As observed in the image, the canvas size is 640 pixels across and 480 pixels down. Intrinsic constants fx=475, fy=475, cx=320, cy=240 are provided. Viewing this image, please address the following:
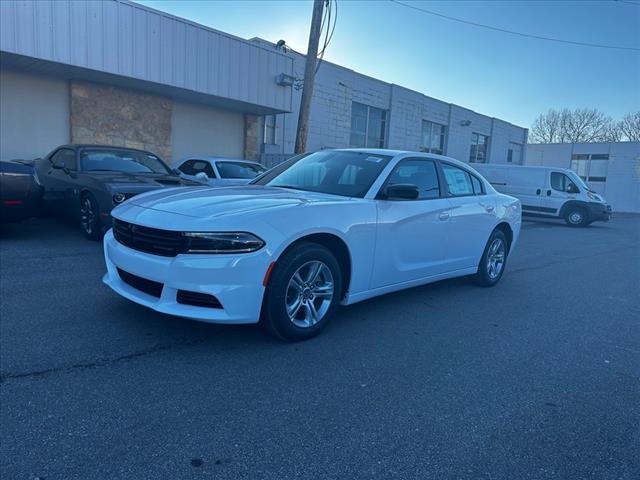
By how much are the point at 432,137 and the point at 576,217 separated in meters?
9.42

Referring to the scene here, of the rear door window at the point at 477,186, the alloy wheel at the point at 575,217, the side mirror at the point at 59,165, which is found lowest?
the alloy wheel at the point at 575,217

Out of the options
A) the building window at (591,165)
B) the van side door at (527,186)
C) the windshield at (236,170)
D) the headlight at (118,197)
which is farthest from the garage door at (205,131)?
the building window at (591,165)

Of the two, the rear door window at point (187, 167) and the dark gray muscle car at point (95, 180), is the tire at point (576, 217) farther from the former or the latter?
the dark gray muscle car at point (95, 180)

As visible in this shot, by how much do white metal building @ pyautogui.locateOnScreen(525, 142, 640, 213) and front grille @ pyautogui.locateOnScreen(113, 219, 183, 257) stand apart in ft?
118

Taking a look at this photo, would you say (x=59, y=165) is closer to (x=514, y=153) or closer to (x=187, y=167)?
(x=187, y=167)

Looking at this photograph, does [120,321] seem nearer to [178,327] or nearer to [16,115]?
[178,327]

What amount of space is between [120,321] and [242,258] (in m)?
1.44

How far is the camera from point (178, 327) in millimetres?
3867

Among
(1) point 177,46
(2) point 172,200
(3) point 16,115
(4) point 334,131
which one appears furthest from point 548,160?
(2) point 172,200

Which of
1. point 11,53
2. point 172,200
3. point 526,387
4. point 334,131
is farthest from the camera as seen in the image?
point 334,131

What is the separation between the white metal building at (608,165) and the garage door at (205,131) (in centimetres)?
2798

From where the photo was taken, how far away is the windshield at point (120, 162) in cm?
764

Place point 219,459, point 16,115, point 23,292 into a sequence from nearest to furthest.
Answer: point 219,459 → point 23,292 → point 16,115

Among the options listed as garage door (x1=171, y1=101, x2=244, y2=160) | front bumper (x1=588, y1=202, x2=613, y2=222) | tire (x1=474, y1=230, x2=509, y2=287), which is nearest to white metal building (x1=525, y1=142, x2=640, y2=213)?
front bumper (x1=588, y1=202, x2=613, y2=222)
